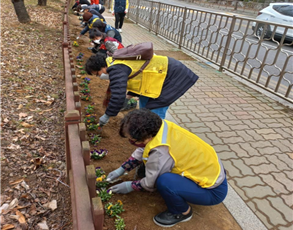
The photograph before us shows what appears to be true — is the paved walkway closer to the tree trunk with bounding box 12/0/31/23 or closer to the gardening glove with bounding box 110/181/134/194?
the gardening glove with bounding box 110/181/134/194

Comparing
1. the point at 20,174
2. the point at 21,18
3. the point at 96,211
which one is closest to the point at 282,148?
the point at 96,211

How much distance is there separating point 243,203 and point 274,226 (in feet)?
1.00

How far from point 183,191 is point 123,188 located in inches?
22.2

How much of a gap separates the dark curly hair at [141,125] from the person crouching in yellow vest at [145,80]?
0.65 meters

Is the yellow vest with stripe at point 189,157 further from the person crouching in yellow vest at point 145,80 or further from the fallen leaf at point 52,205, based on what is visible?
the fallen leaf at point 52,205

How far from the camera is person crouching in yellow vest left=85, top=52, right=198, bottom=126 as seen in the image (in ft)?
7.88

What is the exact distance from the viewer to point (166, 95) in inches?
103

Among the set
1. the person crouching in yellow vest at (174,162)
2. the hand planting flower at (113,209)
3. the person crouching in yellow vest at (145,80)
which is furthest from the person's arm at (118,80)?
the hand planting flower at (113,209)

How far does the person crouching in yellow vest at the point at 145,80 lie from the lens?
2402mm

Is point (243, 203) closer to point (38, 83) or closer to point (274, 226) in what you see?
point (274, 226)

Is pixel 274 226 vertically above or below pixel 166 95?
below

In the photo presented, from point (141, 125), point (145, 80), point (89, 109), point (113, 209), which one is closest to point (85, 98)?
point (89, 109)

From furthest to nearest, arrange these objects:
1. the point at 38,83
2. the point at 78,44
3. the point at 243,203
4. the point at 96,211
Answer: the point at 78,44, the point at 38,83, the point at 243,203, the point at 96,211

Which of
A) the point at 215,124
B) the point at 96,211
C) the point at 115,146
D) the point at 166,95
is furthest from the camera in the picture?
the point at 215,124
